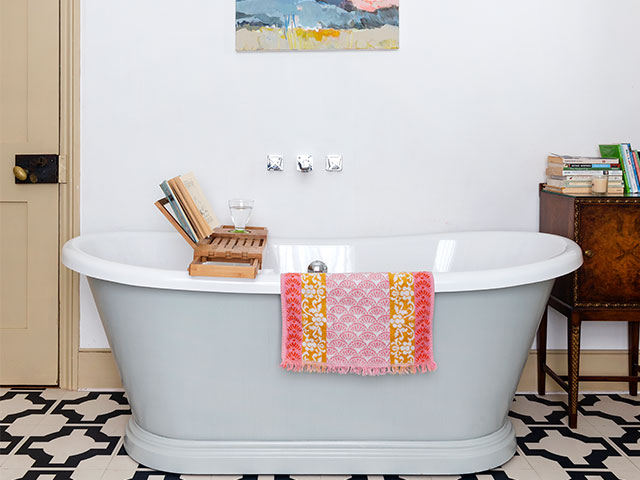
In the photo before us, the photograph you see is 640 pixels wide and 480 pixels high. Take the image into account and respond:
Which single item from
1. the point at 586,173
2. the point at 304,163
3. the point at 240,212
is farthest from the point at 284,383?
the point at 586,173

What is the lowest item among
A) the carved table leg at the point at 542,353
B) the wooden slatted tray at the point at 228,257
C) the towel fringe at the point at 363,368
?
the carved table leg at the point at 542,353

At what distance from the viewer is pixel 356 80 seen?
2939 millimetres

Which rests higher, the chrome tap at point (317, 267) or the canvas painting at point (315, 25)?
the canvas painting at point (315, 25)

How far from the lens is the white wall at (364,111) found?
2918mm

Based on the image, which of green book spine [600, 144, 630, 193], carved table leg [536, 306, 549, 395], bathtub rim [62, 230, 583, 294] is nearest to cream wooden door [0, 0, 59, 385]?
bathtub rim [62, 230, 583, 294]

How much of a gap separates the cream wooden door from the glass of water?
0.83 meters

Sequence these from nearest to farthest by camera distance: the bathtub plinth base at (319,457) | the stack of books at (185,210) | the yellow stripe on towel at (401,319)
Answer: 1. the yellow stripe on towel at (401,319)
2. the bathtub plinth base at (319,457)
3. the stack of books at (185,210)

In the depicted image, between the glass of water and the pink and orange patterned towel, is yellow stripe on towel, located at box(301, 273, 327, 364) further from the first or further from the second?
the glass of water

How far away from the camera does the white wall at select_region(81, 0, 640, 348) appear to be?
2918mm

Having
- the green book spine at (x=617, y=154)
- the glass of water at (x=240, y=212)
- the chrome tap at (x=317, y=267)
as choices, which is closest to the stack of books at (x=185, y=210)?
the glass of water at (x=240, y=212)

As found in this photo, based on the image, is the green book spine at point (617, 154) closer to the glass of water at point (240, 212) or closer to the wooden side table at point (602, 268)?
the wooden side table at point (602, 268)

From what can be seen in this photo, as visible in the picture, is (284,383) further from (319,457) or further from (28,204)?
(28,204)

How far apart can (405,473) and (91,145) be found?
192cm

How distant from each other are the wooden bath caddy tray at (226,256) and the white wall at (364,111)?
0.53m
